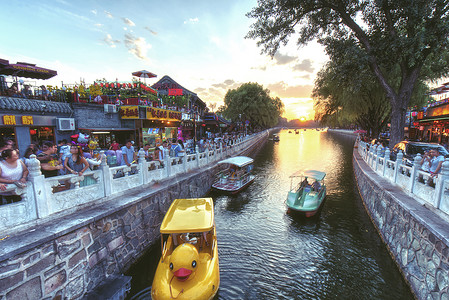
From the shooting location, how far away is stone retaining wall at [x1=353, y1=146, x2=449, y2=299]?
497 cm

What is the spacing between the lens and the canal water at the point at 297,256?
6.56m

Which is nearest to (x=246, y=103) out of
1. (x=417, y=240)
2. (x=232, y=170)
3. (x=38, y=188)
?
(x=232, y=170)

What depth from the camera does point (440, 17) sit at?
1158 centimetres

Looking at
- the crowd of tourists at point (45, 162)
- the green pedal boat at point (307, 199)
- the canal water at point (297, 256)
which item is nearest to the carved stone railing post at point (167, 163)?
the crowd of tourists at point (45, 162)

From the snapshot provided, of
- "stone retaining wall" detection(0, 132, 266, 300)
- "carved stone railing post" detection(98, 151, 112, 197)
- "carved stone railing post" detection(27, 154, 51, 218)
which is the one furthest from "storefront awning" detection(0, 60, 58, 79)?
"carved stone railing post" detection(27, 154, 51, 218)

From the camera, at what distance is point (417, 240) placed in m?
6.03

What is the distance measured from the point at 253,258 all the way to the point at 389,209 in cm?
596

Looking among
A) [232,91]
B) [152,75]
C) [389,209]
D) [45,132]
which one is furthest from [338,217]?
[232,91]

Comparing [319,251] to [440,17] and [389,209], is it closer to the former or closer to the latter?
[389,209]

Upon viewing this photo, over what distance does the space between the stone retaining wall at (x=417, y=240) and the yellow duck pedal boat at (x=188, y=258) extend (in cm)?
560

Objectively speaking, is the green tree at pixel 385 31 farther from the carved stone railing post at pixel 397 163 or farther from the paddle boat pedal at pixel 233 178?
the paddle boat pedal at pixel 233 178

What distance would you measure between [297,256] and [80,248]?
764 centimetres

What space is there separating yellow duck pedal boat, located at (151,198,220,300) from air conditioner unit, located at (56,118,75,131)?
431 inches

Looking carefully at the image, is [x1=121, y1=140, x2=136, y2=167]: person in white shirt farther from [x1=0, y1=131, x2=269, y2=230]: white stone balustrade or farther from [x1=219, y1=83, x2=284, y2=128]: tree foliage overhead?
[x1=219, y1=83, x2=284, y2=128]: tree foliage overhead
